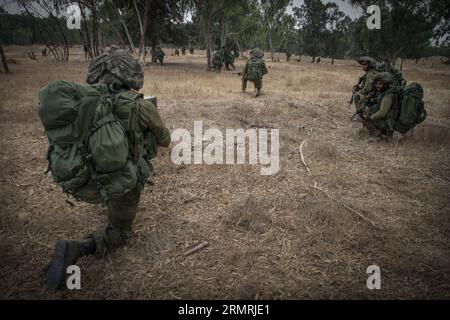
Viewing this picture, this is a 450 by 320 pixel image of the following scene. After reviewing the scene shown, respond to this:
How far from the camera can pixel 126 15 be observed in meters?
24.7

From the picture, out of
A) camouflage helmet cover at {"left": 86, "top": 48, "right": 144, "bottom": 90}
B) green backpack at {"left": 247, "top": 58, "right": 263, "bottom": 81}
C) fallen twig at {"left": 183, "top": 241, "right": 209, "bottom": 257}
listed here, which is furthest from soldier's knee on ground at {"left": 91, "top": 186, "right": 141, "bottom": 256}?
green backpack at {"left": 247, "top": 58, "right": 263, "bottom": 81}

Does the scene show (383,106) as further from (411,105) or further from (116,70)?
(116,70)

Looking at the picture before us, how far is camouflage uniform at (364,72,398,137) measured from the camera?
6.17 meters

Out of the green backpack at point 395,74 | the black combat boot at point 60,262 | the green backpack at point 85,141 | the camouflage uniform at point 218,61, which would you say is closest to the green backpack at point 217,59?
the camouflage uniform at point 218,61

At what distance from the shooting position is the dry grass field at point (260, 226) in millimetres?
2828

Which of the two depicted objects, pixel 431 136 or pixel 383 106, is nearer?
pixel 383 106

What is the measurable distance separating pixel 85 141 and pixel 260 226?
217 cm

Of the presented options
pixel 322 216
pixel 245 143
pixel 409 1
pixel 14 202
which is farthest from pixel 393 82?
pixel 409 1

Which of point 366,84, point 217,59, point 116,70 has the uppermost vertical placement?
point 217,59

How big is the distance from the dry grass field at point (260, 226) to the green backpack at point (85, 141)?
958 mm

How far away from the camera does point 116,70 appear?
8.86ft

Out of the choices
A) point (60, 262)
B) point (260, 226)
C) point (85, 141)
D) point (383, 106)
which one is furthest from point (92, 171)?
point (383, 106)
